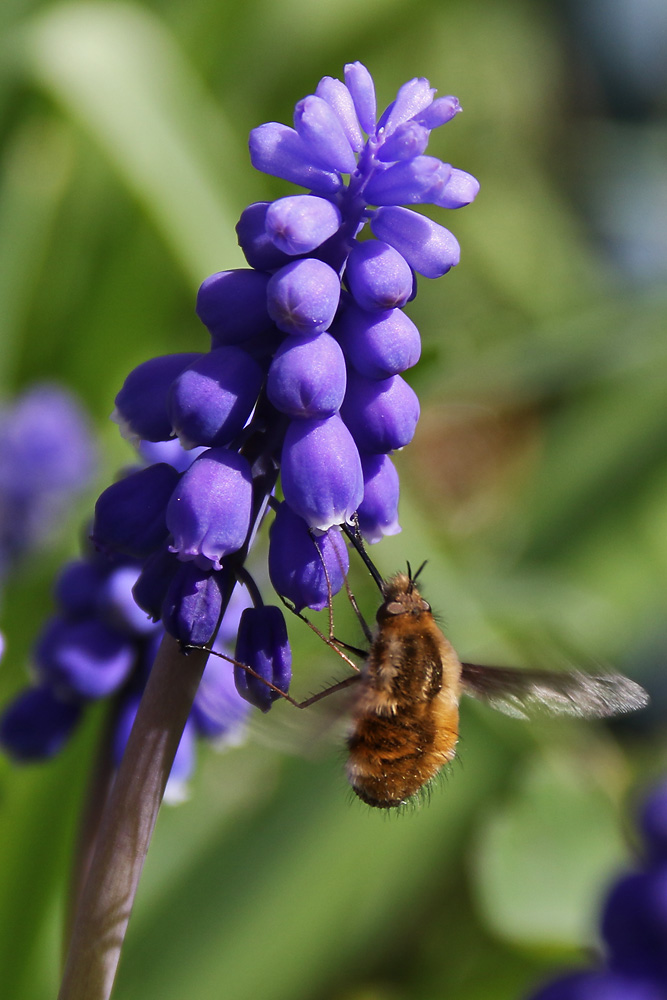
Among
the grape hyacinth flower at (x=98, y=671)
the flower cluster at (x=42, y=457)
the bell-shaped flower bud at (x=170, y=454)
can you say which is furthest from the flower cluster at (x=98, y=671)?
the flower cluster at (x=42, y=457)

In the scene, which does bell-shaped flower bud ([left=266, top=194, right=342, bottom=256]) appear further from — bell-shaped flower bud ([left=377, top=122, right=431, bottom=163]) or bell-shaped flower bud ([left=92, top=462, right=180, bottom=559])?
bell-shaped flower bud ([left=92, top=462, right=180, bottom=559])

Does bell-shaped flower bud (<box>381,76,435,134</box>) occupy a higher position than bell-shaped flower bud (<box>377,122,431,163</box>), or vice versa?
bell-shaped flower bud (<box>381,76,435,134</box>)

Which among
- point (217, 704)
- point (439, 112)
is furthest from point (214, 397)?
point (217, 704)

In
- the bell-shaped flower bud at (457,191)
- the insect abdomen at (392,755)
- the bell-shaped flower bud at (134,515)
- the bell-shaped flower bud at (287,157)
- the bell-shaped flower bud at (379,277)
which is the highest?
the bell-shaped flower bud at (457,191)

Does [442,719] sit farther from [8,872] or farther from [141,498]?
[8,872]

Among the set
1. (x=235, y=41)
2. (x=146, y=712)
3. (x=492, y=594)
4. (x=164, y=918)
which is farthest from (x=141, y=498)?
(x=235, y=41)

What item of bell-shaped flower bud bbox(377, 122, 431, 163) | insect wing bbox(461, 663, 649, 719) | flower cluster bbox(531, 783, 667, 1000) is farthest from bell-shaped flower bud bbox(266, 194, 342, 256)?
flower cluster bbox(531, 783, 667, 1000)

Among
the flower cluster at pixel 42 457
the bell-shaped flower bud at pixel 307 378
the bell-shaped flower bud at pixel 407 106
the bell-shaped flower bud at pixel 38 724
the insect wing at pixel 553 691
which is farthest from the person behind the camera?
the flower cluster at pixel 42 457

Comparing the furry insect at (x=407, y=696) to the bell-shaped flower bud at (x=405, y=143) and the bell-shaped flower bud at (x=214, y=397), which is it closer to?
the bell-shaped flower bud at (x=214, y=397)

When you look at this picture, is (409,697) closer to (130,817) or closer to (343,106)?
(130,817)
